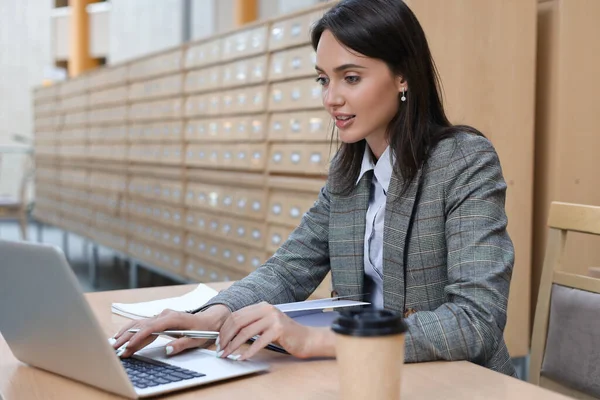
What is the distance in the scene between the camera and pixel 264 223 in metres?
3.52

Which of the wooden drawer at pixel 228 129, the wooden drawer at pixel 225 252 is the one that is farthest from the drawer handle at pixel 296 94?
the wooden drawer at pixel 225 252

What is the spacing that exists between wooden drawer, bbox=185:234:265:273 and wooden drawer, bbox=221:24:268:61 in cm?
98

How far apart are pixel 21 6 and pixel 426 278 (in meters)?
11.8

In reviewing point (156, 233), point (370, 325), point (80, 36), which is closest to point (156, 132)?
point (156, 233)

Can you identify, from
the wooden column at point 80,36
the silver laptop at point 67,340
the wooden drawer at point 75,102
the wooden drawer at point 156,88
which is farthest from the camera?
the wooden column at point 80,36

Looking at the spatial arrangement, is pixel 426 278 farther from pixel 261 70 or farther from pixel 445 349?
pixel 261 70

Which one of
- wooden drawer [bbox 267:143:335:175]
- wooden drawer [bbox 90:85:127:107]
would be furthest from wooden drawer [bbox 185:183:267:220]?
wooden drawer [bbox 90:85:127:107]

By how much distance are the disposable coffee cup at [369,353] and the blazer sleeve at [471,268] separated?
27 centimetres

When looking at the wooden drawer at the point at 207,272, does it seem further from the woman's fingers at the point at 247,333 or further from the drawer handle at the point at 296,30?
the woman's fingers at the point at 247,333

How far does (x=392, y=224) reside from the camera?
4.09ft

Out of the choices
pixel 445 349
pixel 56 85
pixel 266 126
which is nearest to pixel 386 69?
pixel 445 349

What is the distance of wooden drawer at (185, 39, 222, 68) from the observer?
3.95m

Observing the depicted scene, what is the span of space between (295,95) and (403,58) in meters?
1.88

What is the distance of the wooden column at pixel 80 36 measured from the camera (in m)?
10.6
